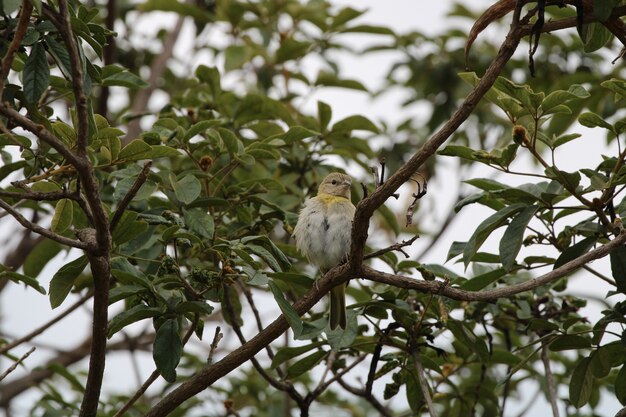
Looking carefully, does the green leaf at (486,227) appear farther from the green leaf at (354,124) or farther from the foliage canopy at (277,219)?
the green leaf at (354,124)

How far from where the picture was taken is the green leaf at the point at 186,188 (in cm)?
343

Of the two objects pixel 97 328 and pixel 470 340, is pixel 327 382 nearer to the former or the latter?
pixel 470 340

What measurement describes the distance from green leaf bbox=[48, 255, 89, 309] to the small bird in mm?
1653

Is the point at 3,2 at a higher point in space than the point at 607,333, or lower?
higher

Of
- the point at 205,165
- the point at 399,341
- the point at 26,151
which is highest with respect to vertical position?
the point at 205,165

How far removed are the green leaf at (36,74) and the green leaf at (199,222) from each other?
3.00 feet

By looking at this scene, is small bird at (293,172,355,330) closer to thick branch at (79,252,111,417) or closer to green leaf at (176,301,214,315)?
green leaf at (176,301,214,315)

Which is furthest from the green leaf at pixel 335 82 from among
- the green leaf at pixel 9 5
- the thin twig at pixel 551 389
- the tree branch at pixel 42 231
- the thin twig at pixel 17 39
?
the green leaf at pixel 9 5

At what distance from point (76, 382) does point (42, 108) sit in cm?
148

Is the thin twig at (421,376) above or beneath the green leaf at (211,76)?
beneath

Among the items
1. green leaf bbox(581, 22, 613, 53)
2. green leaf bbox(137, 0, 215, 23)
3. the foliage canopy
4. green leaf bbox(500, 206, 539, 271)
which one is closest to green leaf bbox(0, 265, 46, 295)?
the foliage canopy

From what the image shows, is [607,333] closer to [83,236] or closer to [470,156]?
[470,156]

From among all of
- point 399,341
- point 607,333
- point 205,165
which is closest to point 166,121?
point 205,165

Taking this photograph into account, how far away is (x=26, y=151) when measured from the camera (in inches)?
128
